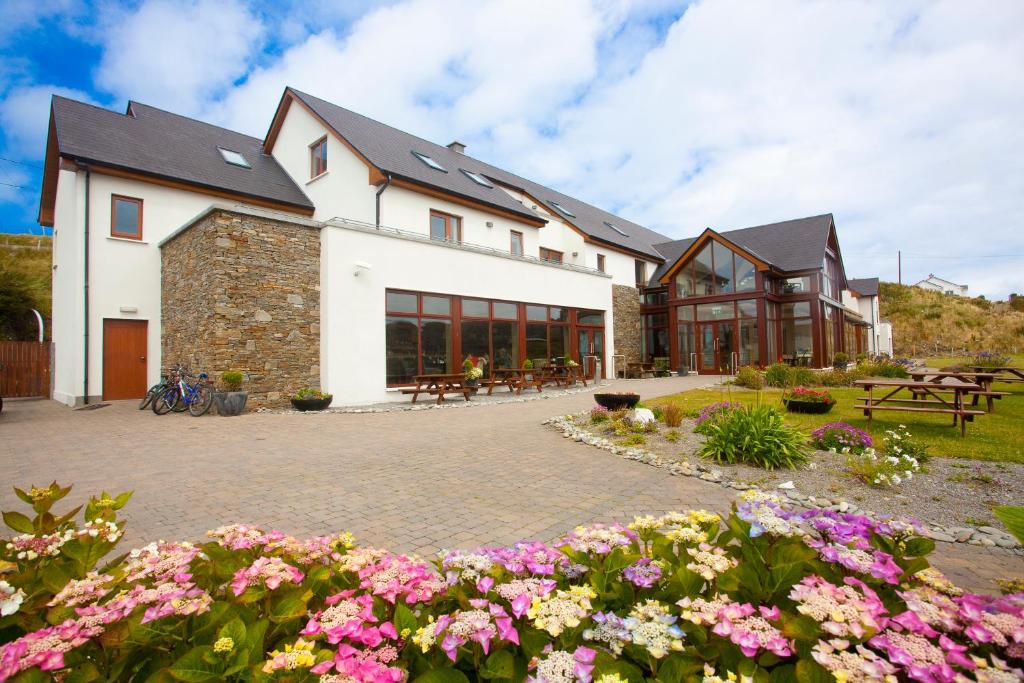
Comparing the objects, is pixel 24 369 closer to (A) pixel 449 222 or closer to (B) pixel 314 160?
(B) pixel 314 160

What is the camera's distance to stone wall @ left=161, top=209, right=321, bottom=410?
A: 11070 mm

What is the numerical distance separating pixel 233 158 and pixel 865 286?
43777 millimetres

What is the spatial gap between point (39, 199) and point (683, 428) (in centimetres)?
2381

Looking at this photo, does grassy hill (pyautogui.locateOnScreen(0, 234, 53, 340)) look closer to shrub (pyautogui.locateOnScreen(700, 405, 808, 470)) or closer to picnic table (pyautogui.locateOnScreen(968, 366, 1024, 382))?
shrub (pyautogui.locateOnScreen(700, 405, 808, 470))

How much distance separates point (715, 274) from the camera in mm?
23422

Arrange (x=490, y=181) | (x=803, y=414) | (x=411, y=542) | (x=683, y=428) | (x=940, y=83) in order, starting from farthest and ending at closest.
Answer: (x=490, y=181)
(x=803, y=414)
(x=940, y=83)
(x=683, y=428)
(x=411, y=542)

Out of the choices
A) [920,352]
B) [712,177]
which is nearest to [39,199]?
[712,177]

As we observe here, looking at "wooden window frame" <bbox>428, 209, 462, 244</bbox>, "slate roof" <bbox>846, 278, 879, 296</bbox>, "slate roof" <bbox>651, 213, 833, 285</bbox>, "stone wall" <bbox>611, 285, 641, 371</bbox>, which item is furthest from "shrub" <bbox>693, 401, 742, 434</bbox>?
"slate roof" <bbox>846, 278, 879, 296</bbox>

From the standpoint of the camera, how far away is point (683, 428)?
7832 mm

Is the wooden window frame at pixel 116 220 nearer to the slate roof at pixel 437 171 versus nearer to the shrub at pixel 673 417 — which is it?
the slate roof at pixel 437 171

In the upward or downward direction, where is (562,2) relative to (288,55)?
downward

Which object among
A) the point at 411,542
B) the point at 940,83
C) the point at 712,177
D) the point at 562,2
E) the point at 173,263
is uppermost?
the point at 712,177

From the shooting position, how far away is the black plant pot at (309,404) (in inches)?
448

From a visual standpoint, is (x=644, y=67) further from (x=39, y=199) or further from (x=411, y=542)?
(x=39, y=199)
